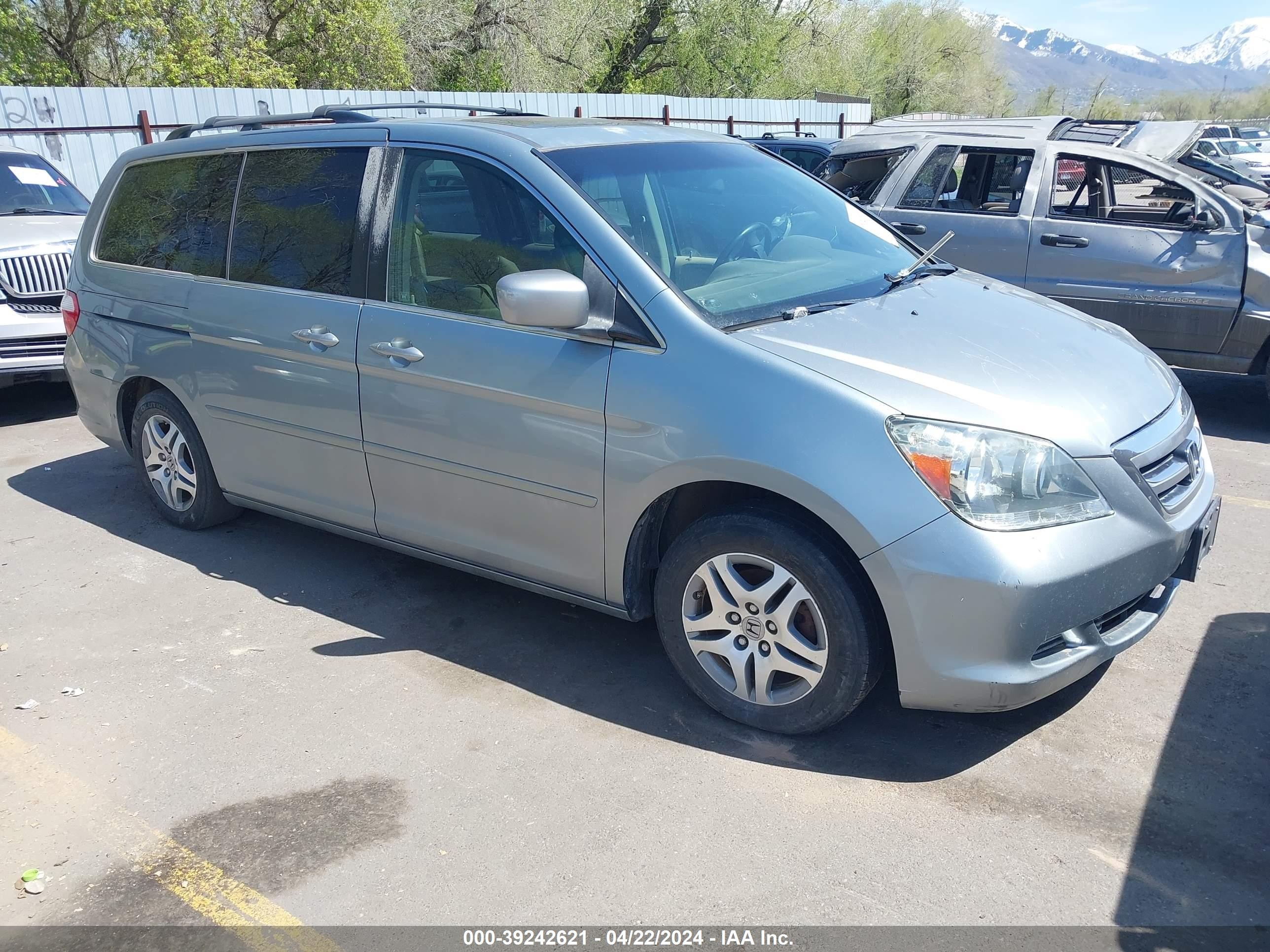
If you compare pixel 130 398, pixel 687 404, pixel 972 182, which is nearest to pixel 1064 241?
pixel 972 182

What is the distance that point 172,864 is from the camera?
9.65 ft

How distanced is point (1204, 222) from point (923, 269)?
341cm

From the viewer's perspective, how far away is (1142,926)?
2.56 meters

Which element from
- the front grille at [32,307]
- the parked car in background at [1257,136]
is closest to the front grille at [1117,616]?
the front grille at [32,307]

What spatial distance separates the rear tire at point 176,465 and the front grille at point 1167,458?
3.96 meters

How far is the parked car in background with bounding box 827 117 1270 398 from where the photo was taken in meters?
6.55

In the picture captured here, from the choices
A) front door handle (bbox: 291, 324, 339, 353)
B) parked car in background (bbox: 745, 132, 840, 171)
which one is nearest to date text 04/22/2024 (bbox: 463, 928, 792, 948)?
front door handle (bbox: 291, 324, 339, 353)

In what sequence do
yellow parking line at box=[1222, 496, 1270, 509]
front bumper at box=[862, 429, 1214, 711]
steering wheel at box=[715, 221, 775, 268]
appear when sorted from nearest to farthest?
front bumper at box=[862, 429, 1214, 711], steering wheel at box=[715, 221, 775, 268], yellow parking line at box=[1222, 496, 1270, 509]

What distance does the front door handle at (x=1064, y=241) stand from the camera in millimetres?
6898

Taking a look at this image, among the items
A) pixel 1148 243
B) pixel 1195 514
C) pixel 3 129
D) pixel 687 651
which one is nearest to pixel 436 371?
pixel 687 651

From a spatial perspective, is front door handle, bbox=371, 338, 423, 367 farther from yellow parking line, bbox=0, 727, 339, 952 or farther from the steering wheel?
yellow parking line, bbox=0, 727, 339, 952

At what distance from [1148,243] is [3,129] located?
1294 centimetres

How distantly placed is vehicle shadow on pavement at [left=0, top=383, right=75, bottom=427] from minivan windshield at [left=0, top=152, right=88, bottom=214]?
4.73ft

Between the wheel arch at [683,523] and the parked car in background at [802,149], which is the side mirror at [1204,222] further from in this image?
the parked car in background at [802,149]
